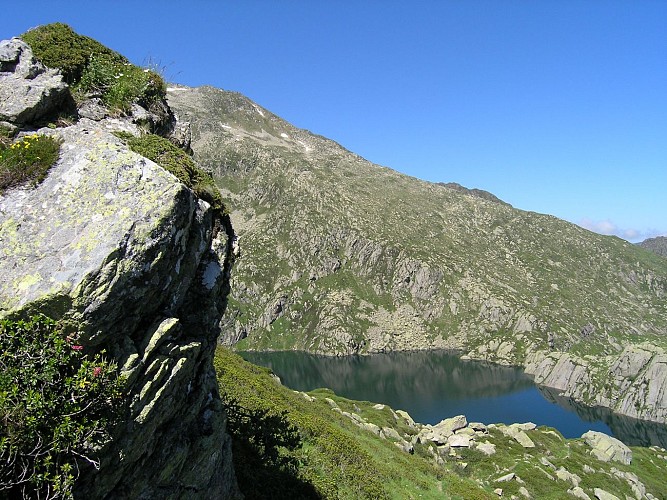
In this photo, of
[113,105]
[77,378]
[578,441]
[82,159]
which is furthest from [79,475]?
[578,441]

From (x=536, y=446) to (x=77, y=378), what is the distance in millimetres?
75240

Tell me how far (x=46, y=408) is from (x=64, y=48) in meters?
12.3

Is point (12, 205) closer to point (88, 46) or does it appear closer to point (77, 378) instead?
point (77, 378)

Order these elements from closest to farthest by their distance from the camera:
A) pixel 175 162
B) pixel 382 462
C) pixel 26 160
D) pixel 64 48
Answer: pixel 26 160 → pixel 175 162 → pixel 64 48 → pixel 382 462

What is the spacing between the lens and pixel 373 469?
89.6ft

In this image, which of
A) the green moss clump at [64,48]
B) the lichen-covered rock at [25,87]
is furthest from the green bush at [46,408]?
the green moss clump at [64,48]

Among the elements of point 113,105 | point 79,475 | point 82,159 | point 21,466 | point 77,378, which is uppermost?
point 113,105

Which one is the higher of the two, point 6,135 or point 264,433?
point 6,135

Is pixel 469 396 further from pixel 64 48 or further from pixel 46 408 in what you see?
pixel 46 408

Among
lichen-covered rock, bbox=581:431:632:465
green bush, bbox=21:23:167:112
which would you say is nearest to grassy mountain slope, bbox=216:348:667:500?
lichen-covered rock, bbox=581:431:632:465

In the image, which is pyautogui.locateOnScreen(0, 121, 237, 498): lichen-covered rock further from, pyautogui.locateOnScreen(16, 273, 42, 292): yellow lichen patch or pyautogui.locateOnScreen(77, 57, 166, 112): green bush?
pyautogui.locateOnScreen(77, 57, 166, 112): green bush

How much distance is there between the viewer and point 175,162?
1152 centimetres

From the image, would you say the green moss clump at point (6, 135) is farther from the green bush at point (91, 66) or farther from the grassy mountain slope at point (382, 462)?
the grassy mountain slope at point (382, 462)

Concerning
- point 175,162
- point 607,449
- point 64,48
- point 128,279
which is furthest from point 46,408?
point 607,449
